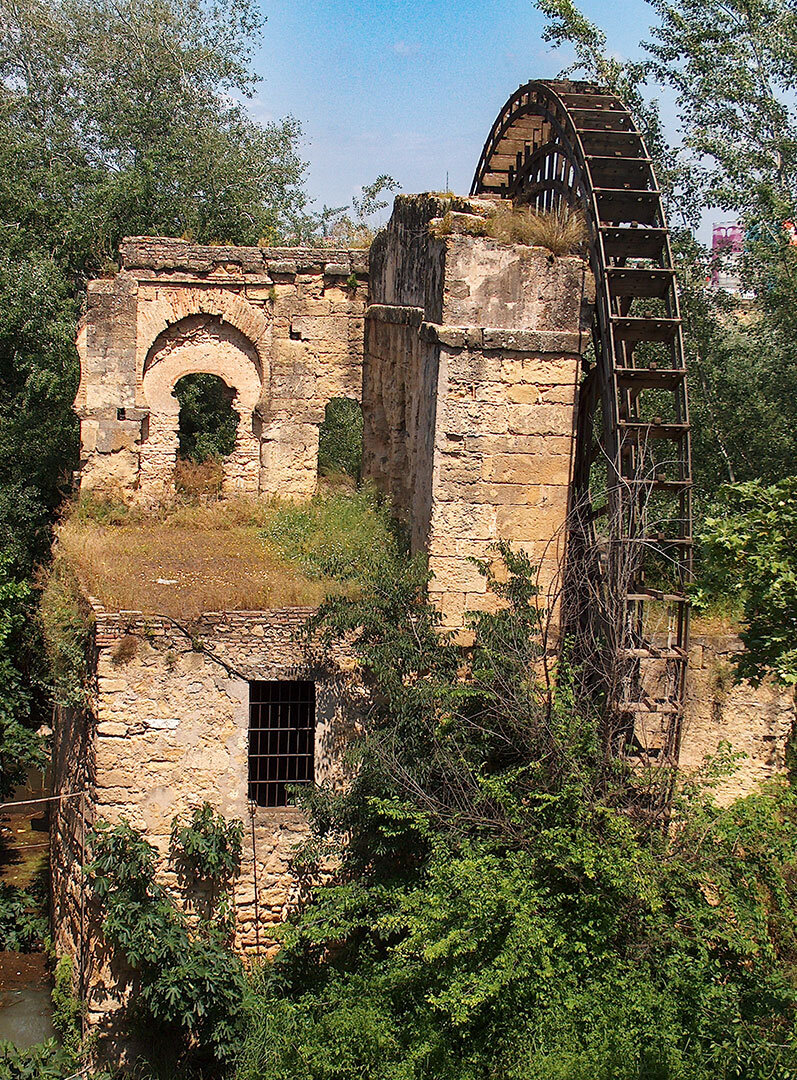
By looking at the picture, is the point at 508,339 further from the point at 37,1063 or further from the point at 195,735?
the point at 37,1063

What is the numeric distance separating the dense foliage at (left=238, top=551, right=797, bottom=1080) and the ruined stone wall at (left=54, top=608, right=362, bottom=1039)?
484mm

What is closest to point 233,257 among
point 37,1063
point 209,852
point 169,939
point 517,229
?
point 517,229

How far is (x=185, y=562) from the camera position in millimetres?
A: 10125

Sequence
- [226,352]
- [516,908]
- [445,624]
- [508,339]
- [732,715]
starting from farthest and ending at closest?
[226,352] < [732,715] < [445,624] < [508,339] < [516,908]

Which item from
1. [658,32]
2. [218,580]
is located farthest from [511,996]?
[658,32]

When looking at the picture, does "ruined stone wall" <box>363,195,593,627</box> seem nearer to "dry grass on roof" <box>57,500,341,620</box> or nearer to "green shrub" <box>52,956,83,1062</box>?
"dry grass on roof" <box>57,500,341,620</box>

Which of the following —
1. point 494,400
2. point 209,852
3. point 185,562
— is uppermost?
point 494,400

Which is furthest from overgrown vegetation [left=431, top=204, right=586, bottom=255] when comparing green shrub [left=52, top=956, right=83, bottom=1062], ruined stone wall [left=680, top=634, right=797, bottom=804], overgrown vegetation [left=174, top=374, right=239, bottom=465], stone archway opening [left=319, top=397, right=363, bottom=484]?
stone archway opening [left=319, top=397, right=363, bottom=484]

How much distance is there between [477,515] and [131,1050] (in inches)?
203

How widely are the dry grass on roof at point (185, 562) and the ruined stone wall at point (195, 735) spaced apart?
0.29m

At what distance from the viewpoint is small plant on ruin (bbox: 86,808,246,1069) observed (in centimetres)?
794

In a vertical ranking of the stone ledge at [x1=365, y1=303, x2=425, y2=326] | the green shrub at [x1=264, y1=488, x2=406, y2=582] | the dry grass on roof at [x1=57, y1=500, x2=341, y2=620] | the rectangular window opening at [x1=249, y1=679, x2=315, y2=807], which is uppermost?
the stone ledge at [x1=365, y1=303, x2=425, y2=326]

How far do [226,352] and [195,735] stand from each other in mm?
6162

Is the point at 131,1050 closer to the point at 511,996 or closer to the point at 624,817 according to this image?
the point at 511,996
